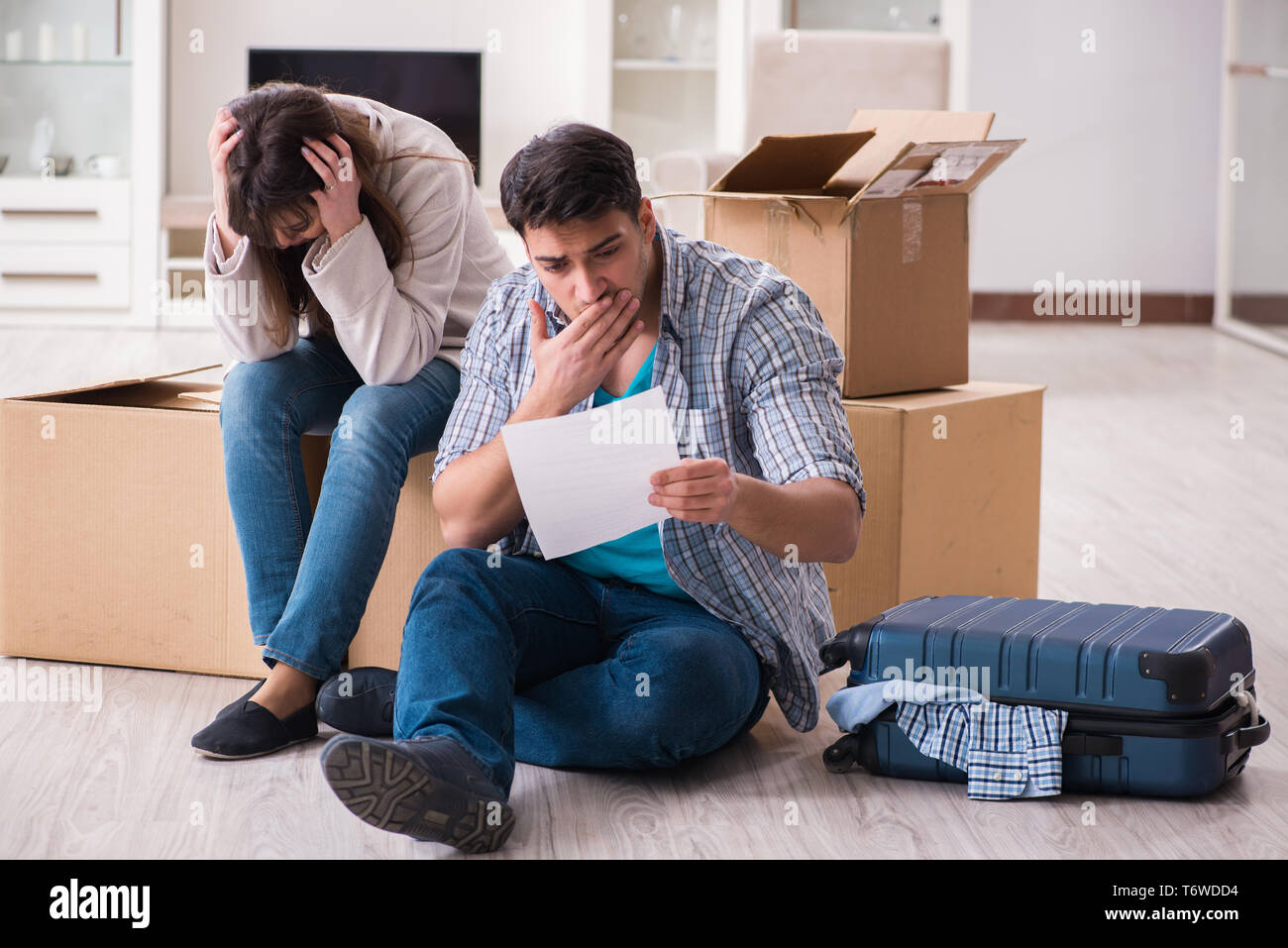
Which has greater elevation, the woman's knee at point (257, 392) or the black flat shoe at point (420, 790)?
the woman's knee at point (257, 392)

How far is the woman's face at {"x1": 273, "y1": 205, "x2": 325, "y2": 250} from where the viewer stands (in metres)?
1.60

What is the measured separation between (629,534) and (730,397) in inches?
7.1

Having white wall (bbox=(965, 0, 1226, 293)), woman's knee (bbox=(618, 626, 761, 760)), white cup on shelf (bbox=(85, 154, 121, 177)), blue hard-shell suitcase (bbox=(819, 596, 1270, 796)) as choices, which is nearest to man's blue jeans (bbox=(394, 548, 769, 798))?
woman's knee (bbox=(618, 626, 761, 760))

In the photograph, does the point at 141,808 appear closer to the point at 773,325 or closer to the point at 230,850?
the point at 230,850

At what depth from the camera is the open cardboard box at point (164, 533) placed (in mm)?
1816

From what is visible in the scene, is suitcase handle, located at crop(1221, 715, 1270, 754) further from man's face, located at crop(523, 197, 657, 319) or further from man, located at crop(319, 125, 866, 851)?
man's face, located at crop(523, 197, 657, 319)

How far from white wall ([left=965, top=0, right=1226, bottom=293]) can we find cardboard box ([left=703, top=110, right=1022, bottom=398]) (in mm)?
3751

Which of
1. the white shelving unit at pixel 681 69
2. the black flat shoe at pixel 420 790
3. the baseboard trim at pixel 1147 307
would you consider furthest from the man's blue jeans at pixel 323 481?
the baseboard trim at pixel 1147 307

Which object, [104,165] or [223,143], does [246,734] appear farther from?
[104,165]

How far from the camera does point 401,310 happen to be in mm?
1677

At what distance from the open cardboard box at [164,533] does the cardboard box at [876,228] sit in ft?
0.43

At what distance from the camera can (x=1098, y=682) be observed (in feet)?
4.78

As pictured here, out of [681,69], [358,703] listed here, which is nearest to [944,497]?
[358,703]

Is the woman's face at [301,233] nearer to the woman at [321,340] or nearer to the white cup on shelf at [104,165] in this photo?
the woman at [321,340]
